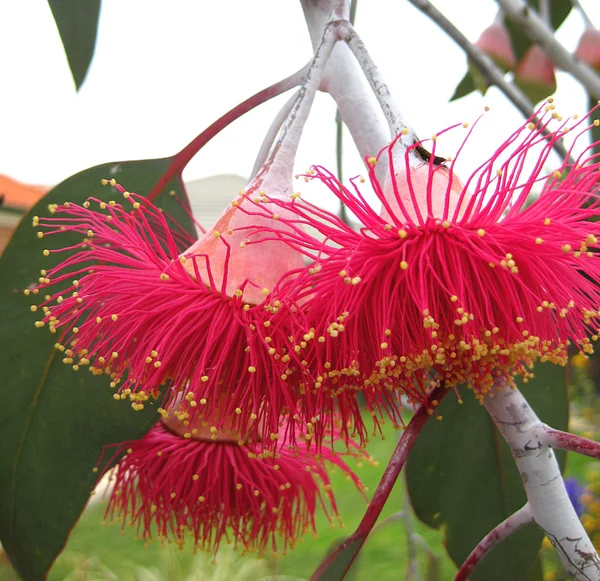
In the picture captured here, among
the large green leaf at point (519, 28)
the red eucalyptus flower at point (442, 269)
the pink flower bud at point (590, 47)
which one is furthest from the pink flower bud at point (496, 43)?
the red eucalyptus flower at point (442, 269)

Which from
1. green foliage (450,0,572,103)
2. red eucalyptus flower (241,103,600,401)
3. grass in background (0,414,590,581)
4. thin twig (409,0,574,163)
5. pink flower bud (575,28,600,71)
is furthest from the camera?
grass in background (0,414,590,581)

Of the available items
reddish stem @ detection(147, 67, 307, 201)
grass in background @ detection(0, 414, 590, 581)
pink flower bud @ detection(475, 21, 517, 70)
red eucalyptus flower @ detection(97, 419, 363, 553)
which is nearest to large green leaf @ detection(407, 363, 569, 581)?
red eucalyptus flower @ detection(97, 419, 363, 553)

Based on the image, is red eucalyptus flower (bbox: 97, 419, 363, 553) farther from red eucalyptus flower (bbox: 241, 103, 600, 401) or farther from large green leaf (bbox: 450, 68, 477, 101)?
large green leaf (bbox: 450, 68, 477, 101)

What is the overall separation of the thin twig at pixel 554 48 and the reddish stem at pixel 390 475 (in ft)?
1.30

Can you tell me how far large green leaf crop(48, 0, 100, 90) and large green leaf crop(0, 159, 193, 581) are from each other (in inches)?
8.6

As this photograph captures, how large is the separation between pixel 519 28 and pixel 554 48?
1.79 ft

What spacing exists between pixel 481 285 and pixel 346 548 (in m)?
0.23

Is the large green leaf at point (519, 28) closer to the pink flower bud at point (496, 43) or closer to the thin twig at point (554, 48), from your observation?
the pink flower bud at point (496, 43)

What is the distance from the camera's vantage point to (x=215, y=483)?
641 millimetres

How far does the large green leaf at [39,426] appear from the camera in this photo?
65cm

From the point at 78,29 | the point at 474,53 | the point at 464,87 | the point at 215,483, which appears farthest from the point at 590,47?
the point at 215,483

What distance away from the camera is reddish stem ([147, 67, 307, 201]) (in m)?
0.62

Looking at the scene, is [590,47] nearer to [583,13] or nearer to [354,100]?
[583,13]

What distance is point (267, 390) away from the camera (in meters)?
0.48
